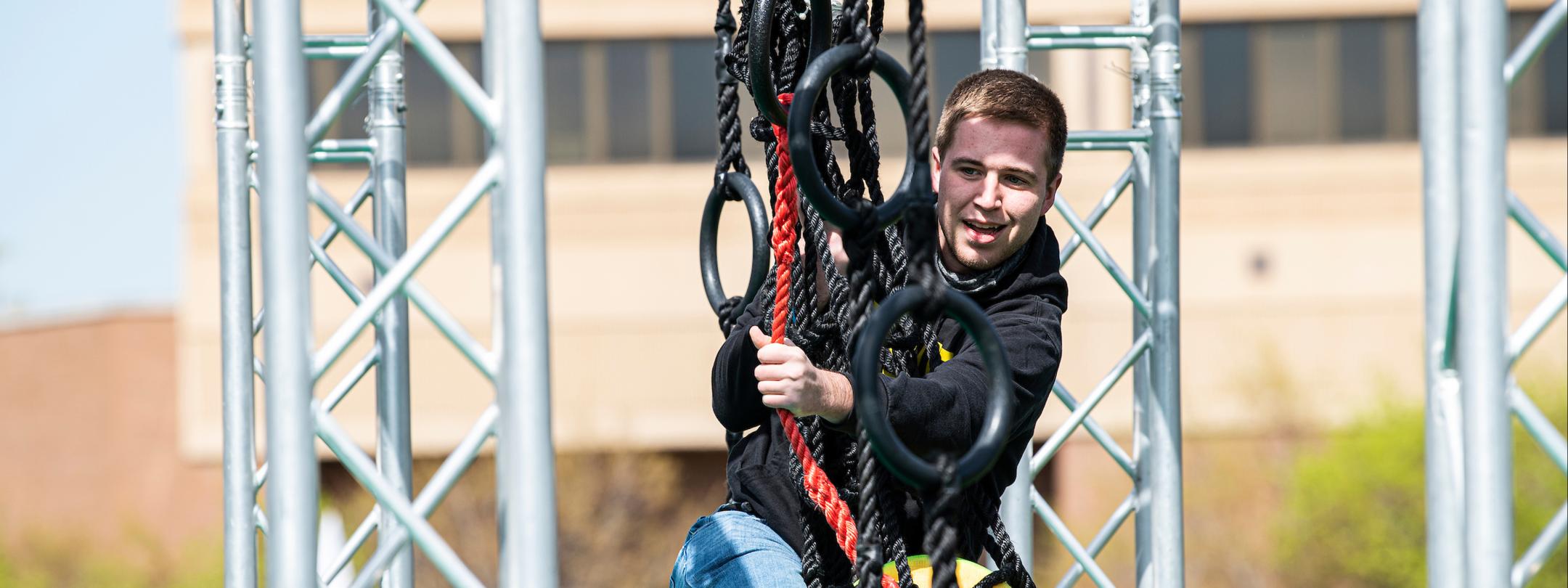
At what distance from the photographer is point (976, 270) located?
3014 millimetres

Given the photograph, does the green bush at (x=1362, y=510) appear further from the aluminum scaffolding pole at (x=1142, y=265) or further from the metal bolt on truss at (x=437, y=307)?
the metal bolt on truss at (x=437, y=307)

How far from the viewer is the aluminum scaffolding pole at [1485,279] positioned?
2855 mm

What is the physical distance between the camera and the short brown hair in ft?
9.54

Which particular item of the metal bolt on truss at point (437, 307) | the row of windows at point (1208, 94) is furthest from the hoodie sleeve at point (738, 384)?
the row of windows at point (1208, 94)

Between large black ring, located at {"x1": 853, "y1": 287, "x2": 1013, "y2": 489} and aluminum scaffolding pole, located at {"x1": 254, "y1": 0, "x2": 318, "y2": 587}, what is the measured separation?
3.11ft

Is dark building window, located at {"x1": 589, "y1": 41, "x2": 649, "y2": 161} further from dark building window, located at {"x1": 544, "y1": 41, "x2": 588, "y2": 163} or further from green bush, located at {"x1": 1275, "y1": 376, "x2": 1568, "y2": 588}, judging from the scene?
green bush, located at {"x1": 1275, "y1": 376, "x2": 1568, "y2": 588}

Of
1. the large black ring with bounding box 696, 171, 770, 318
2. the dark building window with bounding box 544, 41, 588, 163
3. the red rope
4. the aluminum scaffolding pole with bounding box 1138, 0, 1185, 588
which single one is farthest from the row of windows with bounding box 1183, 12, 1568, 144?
the red rope

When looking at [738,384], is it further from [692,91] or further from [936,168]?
[692,91]

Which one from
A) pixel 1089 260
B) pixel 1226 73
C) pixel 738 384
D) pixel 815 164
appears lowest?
pixel 1089 260

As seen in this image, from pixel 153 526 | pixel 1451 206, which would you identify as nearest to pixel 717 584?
pixel 1451 206

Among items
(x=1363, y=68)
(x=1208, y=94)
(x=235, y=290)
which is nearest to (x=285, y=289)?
(x=235, y=290)

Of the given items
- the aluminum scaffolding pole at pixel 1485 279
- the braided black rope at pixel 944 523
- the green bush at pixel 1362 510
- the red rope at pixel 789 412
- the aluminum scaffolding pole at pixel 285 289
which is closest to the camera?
the braided black rope at pixel 944 523

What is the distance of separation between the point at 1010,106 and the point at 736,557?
3.30 ft

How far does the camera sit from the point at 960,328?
9.84ft
